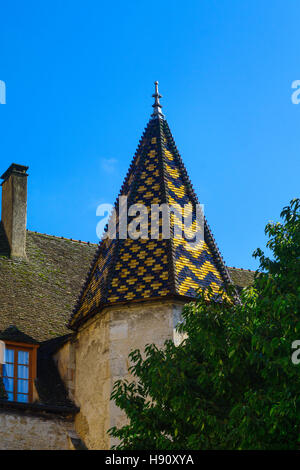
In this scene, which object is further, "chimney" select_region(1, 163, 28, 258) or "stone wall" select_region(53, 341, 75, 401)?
"chimney" select_region(1, 163, 28, 258)

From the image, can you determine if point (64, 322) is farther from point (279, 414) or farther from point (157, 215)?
point (279, 414)

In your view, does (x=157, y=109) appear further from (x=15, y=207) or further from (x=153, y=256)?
(x=15, y=207)

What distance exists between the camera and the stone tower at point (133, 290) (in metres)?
18.0

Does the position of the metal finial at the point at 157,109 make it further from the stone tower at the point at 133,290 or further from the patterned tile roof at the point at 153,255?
the stone tower at the point at 133,290

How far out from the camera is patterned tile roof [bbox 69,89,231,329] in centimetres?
1853

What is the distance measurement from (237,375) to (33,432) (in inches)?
270

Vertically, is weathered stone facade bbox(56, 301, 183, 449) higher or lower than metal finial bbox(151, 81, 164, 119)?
lower

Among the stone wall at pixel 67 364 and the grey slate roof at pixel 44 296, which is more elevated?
the grey slate roof at pixel 44 296

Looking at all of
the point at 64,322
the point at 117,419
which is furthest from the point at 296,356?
the point at 64,322

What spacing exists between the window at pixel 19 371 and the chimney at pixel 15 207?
14.1 feet

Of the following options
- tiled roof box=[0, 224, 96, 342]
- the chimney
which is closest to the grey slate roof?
tiled roof box=[0, 224, 96, 342]

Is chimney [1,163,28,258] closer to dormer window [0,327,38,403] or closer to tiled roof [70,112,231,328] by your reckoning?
tiled roof [70,112,231,328]

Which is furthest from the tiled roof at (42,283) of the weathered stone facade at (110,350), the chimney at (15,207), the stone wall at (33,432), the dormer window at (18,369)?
the stone wall at (33,432)
